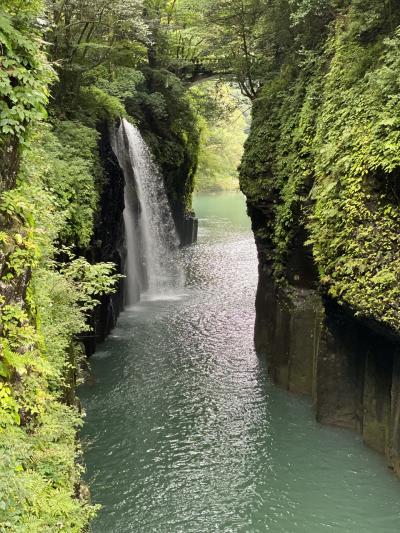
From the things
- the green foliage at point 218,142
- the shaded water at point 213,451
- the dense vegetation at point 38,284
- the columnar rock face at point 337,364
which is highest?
the green foliage at point 218,142

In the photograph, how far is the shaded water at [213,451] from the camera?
9312 millimetres

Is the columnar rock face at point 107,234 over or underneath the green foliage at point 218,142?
underneath

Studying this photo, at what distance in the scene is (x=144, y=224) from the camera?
80.8ft

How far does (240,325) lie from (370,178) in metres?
10.3

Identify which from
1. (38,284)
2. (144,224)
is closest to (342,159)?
(38,284)

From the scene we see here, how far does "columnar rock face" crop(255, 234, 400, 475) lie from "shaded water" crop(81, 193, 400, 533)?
1.31ft

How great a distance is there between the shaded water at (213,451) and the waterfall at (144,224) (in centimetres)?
582

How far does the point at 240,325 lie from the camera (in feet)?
63.9

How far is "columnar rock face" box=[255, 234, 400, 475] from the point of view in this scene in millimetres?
10531

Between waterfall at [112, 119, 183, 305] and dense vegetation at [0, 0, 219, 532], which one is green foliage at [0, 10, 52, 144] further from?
waterfall at [112, 119, 183, 305]

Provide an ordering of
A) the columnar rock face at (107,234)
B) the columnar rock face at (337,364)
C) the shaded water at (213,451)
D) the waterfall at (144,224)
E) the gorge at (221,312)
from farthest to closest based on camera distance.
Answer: the waterfall at (144,224) < the columnar rock face at (107,234) < the columnar rock face at (337,364) < the shaded water at (213,451) < the gorge at (221,312)

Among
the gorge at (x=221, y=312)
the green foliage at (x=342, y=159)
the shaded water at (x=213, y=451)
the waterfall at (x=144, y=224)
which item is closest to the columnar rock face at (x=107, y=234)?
the gorge at (x=221, y=312)

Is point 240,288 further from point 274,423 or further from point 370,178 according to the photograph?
point 370,178

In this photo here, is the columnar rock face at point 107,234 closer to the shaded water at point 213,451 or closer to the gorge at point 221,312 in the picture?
the gorge at point 221,312
